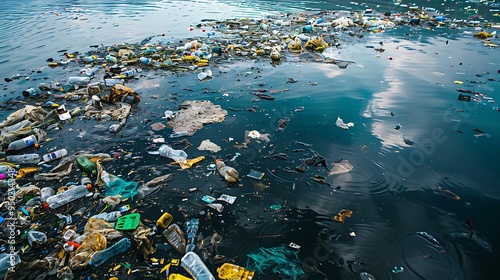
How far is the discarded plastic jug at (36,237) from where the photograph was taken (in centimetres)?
325

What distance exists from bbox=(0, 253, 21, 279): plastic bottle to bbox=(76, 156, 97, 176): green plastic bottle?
154 centimetres

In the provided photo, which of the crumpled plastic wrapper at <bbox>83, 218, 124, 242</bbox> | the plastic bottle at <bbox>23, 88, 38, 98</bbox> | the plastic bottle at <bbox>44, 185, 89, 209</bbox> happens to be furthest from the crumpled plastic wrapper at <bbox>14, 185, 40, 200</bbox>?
the plastic bottle at <bbox>23, 88, 38, 98</bbox>

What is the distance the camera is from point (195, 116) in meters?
6.03

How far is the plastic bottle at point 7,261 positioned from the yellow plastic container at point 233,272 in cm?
220

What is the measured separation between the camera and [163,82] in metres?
7.91

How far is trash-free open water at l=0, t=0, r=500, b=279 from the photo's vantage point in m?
3.24

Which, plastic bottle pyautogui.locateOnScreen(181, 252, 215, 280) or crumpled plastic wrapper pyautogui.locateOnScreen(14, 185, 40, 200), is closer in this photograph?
plastic bottle pyautogui.locateOnScreen(181, 252, 215, 280)

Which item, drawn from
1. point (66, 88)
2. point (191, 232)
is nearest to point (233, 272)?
point (191, 232)

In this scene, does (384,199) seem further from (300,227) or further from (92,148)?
(92,148)

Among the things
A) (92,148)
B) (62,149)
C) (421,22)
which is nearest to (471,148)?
(92,148)

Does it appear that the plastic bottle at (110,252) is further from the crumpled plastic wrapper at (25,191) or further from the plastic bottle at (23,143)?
the plastic bottle at (23,143)

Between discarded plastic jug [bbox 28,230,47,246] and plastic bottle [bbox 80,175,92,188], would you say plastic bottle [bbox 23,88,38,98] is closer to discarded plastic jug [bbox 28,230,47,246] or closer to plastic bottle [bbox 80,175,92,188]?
plastic bottle [bbox 80,175,92,188]

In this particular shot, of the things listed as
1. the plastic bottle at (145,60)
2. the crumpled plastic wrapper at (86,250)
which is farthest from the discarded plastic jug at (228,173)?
the plastic bottle at (145,60)

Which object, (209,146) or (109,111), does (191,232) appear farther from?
(109,111)
